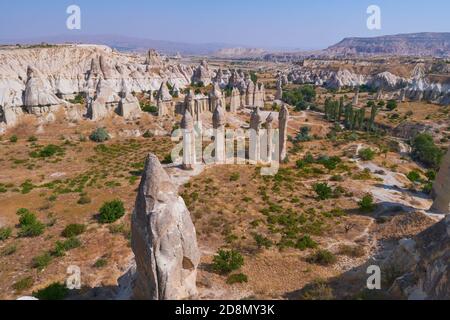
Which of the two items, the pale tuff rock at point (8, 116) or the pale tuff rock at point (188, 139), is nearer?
the pale tuff rock at point (188, 139)

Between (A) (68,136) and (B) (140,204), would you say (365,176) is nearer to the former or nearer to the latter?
(B) (140,204)

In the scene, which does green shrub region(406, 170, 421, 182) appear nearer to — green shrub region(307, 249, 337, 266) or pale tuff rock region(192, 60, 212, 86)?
green shrub region(307, 249, 337, 266)

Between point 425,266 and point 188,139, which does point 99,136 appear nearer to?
point 188,139

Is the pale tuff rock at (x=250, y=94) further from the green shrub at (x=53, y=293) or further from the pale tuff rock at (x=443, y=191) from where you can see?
the green shrub at (x=53, y=293)

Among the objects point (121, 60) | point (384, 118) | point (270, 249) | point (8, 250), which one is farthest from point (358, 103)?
point (8, 250)

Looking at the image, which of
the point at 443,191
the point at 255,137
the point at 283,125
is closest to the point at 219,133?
the point at 255,137

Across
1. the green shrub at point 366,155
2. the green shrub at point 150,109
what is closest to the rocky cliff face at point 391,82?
the green shrub at point 366,155
